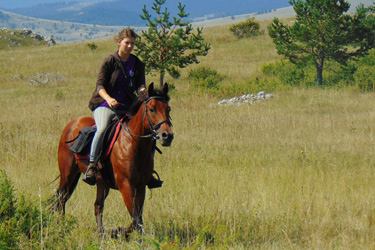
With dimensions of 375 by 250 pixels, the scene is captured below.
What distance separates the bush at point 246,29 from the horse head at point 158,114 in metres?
40.7

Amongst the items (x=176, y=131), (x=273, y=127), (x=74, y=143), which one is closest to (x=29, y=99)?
(x=176, y=131)

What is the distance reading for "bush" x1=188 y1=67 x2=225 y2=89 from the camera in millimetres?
21919

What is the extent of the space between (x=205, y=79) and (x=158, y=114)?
1831 centimetres

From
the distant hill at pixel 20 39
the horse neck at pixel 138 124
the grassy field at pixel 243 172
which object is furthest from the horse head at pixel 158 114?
the distant hill at pixel 20 39

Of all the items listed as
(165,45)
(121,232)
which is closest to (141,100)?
(121,232)

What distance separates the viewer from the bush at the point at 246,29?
145 ft

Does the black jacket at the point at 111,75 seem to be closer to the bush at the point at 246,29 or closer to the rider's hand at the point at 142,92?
the rider's hand at the point at 142,92

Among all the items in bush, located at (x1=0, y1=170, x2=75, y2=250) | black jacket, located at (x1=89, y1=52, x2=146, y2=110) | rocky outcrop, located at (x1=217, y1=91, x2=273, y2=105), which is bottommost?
rocky outcrop, located at (x1=217, y1=91, x2=273, y2=105)

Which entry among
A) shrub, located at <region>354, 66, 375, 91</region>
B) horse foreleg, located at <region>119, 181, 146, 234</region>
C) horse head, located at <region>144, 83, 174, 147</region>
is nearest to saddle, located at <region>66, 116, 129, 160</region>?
horse foreleg, located at <region>119, 181, 146, 234</region>

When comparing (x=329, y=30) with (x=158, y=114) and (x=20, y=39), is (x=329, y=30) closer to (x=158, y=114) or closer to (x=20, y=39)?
(x=158, y=114)

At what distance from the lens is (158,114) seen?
4.45 meters

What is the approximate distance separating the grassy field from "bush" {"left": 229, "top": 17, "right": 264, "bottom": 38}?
2569cm

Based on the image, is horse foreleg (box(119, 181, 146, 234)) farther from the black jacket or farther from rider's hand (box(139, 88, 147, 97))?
the black jacket

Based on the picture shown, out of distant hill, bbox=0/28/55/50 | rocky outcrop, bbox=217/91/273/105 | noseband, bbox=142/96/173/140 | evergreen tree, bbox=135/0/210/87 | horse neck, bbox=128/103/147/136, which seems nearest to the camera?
noseband, bbox=142/96/173/140
